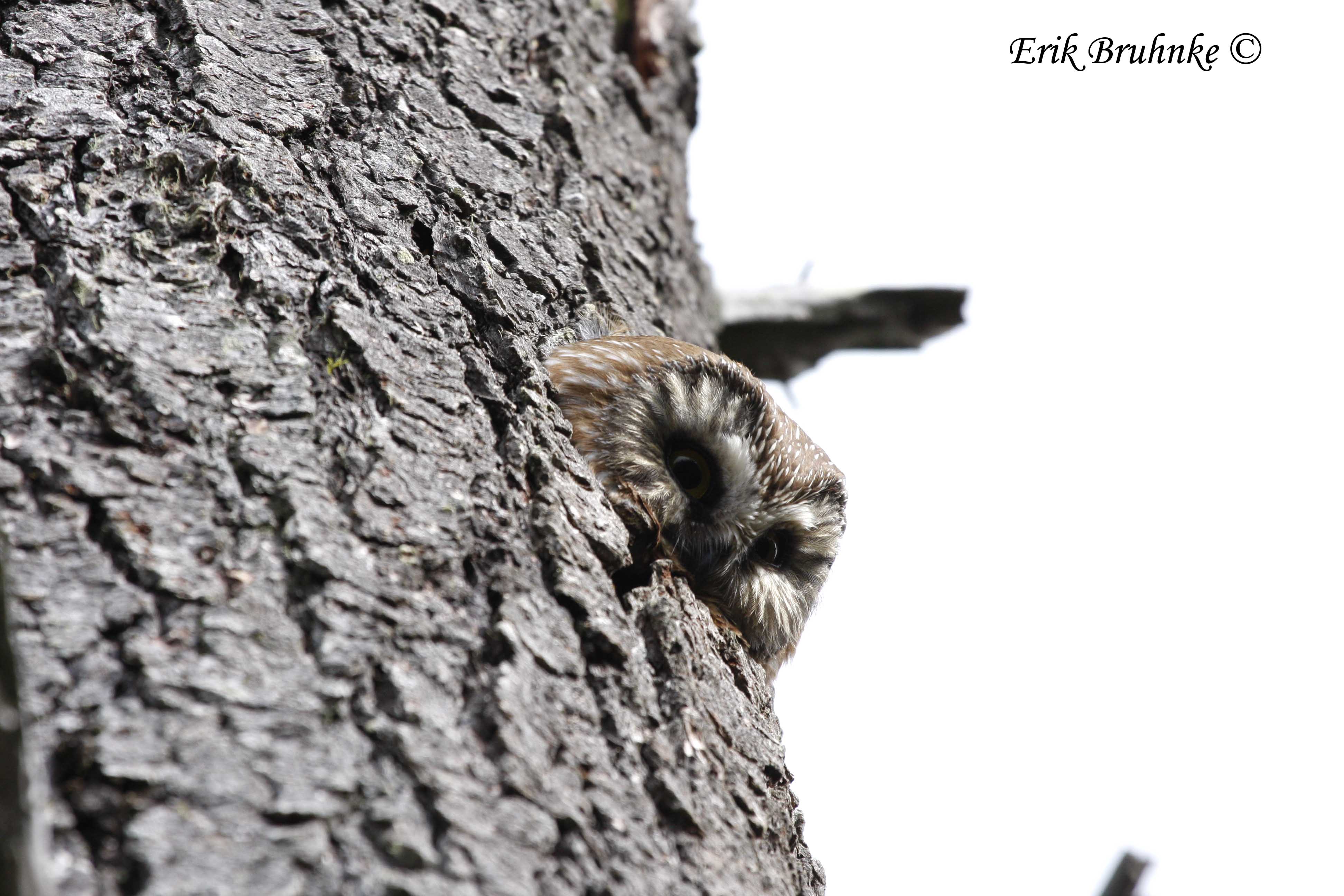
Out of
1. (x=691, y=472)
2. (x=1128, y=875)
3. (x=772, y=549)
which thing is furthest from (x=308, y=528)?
(x=772, y=549)

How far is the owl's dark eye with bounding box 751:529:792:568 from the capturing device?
10.1ft

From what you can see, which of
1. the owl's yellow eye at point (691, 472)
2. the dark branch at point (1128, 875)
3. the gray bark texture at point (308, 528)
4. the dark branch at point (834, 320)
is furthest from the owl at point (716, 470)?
the dark branch at point (834, 320)

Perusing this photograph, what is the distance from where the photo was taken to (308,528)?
1564 millimetres

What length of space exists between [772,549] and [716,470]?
0.34 m

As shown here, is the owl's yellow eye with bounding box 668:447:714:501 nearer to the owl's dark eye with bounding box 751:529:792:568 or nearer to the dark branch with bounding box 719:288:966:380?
the owl's dark eye with bounding box 751:529:792:568

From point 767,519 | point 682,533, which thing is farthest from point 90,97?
point 767,519

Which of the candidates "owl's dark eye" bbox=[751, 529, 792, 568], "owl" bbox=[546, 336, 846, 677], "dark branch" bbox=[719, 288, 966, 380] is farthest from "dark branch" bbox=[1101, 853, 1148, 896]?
"dark branch" bbox=[719, 288, 966, 380]

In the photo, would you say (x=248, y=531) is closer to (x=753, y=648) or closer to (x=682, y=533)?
(x=682, y=533)

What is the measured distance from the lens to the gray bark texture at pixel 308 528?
1248mm

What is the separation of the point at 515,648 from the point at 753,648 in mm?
1533

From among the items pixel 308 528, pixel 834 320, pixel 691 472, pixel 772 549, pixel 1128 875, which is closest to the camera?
pixel 308 528

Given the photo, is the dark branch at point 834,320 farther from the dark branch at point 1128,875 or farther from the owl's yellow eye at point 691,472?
the dark branch at point 1128,875

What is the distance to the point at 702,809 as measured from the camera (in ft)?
5.47

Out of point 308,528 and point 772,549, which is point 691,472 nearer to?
point 772,549
